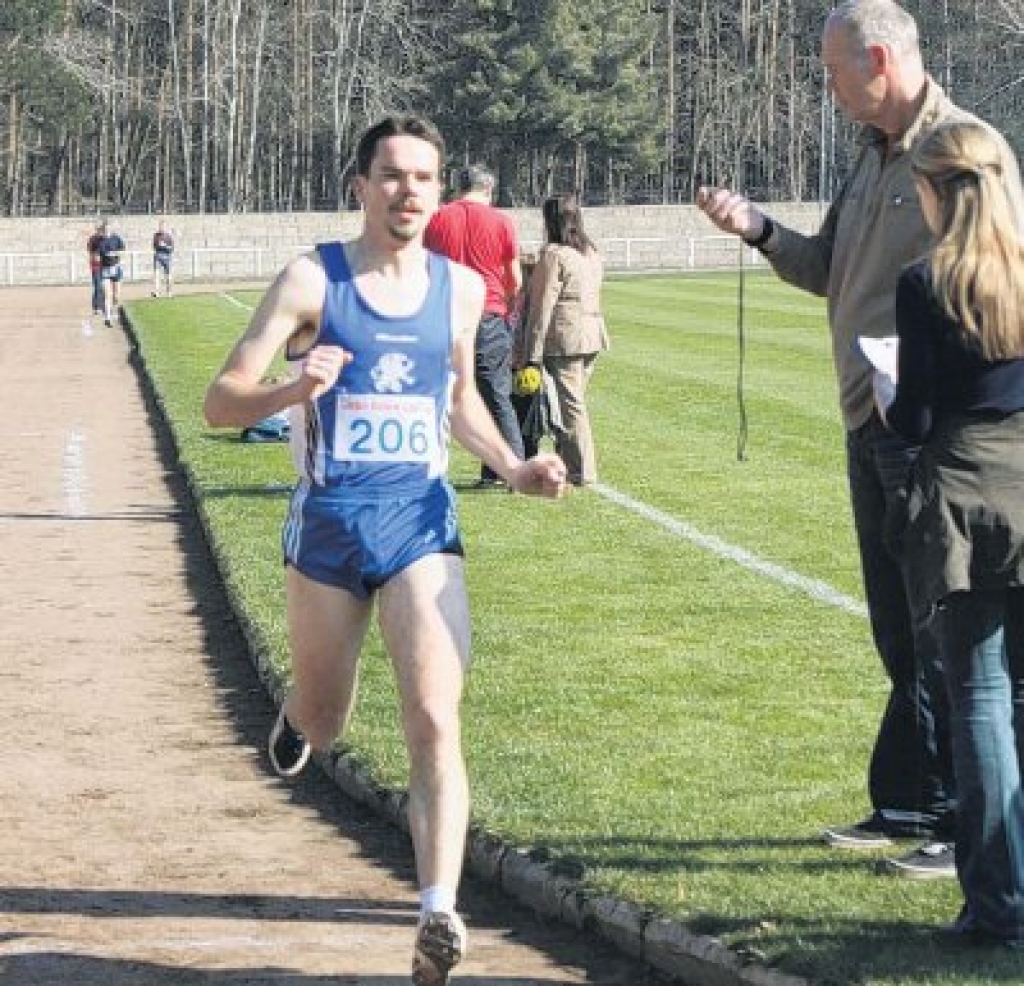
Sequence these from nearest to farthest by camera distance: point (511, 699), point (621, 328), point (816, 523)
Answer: point (511, 699)
point (816, 523)
point (621, 328)

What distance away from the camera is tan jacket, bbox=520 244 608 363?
16906 millimetres

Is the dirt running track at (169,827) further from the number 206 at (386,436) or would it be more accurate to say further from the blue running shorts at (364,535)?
the number 206 at (386,436)

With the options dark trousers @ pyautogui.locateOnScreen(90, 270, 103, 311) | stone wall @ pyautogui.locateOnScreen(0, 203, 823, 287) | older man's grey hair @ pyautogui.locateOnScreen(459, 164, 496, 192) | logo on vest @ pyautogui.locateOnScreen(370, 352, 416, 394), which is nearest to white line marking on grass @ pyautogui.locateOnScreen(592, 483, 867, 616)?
older man's grey hair @ pyautogui.locateOnScreen(459, 164, 496, 192)

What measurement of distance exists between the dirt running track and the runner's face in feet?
6.25

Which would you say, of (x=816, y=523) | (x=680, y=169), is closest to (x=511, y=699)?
(x=816, y=523)

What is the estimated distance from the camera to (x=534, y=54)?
8888 centimetres

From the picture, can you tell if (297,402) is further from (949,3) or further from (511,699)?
(949,3)

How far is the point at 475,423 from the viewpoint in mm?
7102

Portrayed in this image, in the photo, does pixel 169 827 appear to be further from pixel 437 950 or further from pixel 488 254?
pixel 488 254

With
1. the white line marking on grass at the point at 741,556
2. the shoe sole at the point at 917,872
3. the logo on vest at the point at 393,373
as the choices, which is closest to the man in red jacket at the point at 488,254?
the white line marking on grass at the point at 741,556

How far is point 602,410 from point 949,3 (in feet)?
267

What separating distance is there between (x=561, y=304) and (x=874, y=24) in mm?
10144

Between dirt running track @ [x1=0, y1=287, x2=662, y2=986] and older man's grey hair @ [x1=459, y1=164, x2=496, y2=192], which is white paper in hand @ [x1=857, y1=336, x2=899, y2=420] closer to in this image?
dirt running track @ [x1=0, y1=287, x2=662, y2=986]

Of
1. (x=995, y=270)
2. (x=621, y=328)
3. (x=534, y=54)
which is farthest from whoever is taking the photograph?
(x=534, y=54)
